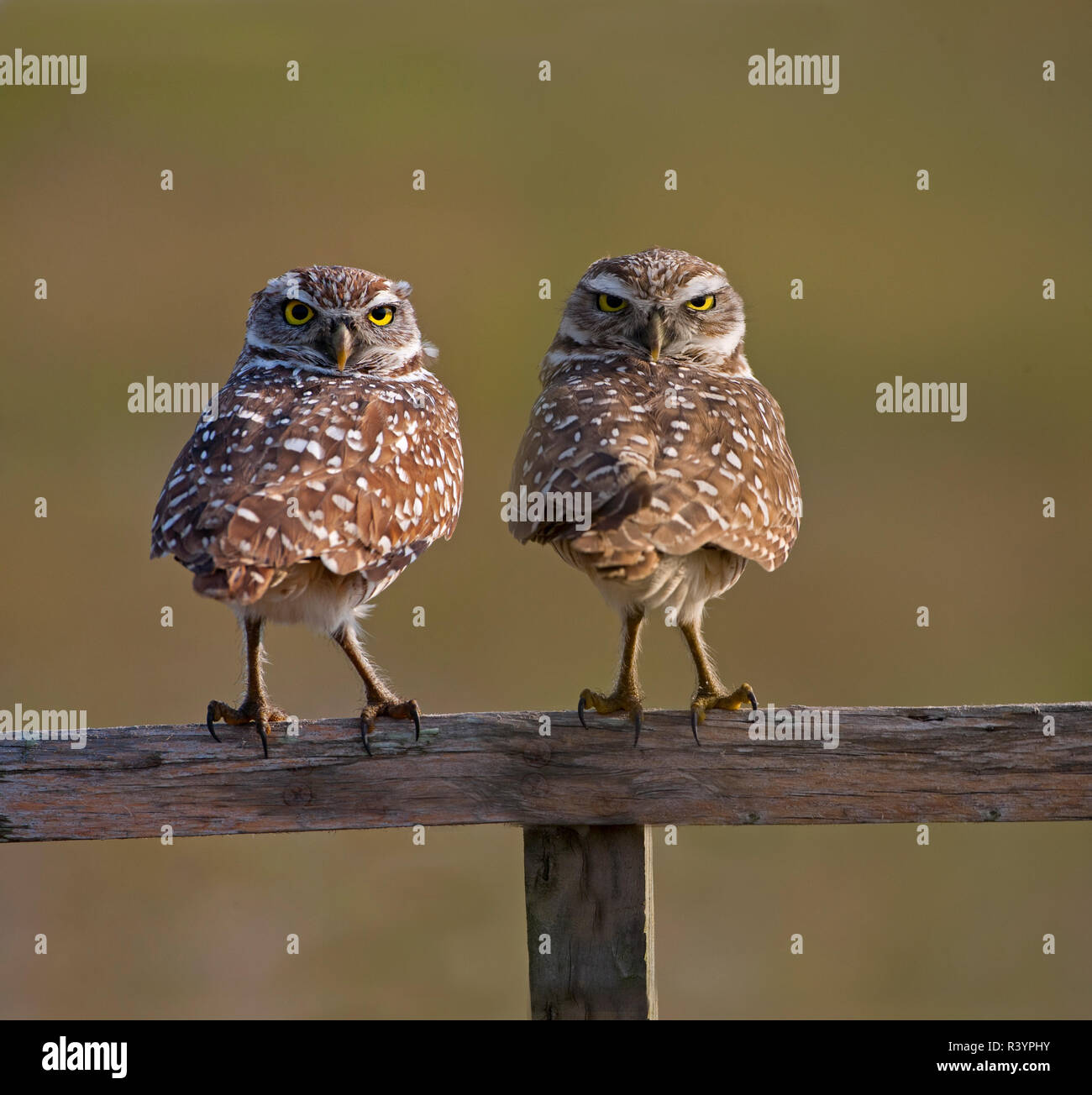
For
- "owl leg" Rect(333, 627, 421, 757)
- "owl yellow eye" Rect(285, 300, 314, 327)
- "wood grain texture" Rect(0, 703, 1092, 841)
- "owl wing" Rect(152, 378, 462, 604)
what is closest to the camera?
"wood grain texture" Rect(0, 703, 1092, 841)

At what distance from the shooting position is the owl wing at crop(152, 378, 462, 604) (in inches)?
123

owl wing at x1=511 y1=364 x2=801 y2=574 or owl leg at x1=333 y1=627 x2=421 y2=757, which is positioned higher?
owl wing at x1=511 y1=364 x2=801 y2=574

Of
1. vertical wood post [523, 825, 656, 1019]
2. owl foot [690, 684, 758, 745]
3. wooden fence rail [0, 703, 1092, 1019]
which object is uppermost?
owl foot [690, 684, 758, 745]

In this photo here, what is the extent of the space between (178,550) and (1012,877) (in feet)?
24.8

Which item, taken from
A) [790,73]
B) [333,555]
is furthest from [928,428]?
[333,555]

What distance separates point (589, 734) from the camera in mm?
3064

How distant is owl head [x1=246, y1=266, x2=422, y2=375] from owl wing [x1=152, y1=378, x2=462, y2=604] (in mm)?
237

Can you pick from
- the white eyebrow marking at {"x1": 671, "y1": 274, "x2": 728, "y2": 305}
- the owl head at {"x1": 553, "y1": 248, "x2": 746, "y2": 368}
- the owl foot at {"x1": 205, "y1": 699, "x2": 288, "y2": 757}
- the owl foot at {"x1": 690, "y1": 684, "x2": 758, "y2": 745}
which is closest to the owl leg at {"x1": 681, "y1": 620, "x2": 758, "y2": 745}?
the owl foot at {"x1": 690, "y1": 684, "x2": 758, "y2": 745}

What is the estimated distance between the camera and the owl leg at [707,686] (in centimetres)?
382

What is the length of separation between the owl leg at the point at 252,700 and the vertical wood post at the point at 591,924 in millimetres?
898

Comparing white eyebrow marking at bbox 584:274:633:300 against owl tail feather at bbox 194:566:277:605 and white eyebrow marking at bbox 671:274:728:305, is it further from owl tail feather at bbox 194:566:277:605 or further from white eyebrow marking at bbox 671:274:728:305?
owl tail feather at bbox 194:566:277:605

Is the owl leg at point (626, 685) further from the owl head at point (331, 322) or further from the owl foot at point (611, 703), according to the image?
the owl head at point (331, 322)

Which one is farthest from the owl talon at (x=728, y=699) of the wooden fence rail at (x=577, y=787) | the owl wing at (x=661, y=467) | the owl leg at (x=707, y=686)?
the wooden fence rail at (x=577, y=787)

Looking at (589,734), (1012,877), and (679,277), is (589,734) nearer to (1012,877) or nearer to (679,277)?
(679,277)
